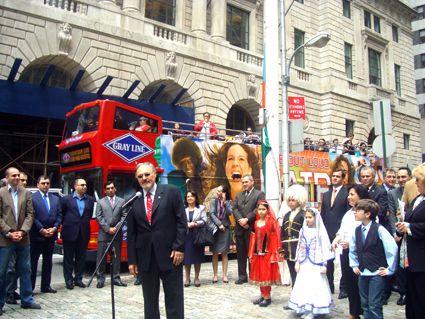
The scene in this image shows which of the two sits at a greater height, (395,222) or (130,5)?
(130,5)

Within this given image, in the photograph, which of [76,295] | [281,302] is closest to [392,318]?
[281,302]

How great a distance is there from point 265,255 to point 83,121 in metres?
6.54

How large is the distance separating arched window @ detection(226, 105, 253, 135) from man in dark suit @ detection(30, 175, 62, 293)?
16.2m

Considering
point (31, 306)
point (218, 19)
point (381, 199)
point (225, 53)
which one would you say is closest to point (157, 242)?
point (31, 306)

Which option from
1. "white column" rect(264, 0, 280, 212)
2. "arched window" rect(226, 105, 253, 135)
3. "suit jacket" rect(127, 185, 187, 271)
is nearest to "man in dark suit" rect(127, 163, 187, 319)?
"suit jacket" rect(127, 185, 187, 271)

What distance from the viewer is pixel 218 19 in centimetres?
2133

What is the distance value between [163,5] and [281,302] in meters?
17.2

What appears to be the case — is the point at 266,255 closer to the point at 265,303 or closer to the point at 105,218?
the point at 265,303

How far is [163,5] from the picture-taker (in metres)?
20.1

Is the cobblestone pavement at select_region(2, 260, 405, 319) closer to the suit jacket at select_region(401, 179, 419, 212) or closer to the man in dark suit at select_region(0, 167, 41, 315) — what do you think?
the man in dark suit at select_region(0, 167, 41, 315)

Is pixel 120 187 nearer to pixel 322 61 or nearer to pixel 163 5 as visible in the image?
pixel 163 5

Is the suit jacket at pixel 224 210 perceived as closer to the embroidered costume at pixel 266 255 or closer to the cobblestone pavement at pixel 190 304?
the cobblestone pavement at pixel 190 304

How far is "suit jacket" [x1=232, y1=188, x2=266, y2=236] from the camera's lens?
27.7 ft

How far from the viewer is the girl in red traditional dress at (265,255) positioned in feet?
21.3
